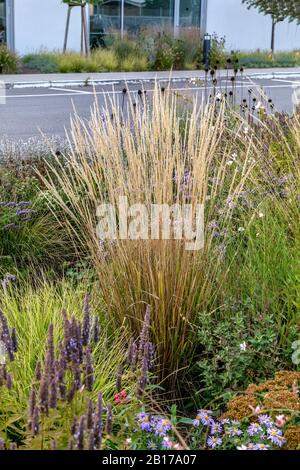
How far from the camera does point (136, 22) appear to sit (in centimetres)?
2592

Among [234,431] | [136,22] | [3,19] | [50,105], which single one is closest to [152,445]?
[234,431]

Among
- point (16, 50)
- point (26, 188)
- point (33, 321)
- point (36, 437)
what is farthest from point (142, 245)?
point (16, 50)

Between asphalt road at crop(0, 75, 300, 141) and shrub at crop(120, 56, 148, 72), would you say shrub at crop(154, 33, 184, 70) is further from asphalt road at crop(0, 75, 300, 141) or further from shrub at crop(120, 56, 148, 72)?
asphalt road at crop(0, 75, 300, 141)

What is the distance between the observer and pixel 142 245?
376 cm

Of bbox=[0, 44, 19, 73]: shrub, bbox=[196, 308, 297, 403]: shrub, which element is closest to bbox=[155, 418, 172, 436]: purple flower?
bbox=[196, 308, 297, 403]: shrub

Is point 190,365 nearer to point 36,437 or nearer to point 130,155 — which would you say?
point 130,155

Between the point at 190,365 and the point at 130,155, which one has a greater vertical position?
the point at 130,155

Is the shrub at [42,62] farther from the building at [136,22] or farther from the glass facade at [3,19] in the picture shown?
the glass facade at [3,19]

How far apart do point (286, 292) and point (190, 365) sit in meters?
0.58

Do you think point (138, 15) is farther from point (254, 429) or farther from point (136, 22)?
point (254, 429)

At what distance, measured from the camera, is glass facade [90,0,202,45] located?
2517cm

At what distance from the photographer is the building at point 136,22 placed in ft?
76.7

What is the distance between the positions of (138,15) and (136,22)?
0.25 metres

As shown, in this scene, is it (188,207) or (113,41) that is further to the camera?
(113,41)
